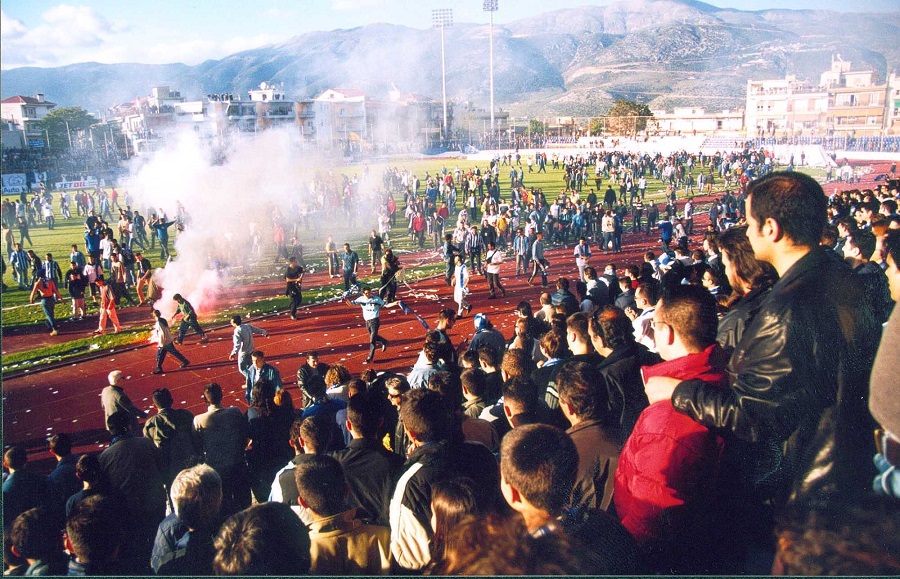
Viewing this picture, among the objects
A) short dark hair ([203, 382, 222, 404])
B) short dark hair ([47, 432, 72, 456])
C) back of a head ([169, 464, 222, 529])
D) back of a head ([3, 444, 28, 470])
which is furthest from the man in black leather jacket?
short dark hair ([47, 432, 72, 456])

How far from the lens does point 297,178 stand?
27.0 m

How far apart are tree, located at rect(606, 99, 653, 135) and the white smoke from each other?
1493 inches

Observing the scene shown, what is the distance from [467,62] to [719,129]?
86.4 metres

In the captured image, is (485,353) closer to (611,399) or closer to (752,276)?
(611,399)

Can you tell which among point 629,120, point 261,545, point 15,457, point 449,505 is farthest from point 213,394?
point 629,120

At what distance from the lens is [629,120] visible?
201ft

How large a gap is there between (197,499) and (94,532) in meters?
0.46

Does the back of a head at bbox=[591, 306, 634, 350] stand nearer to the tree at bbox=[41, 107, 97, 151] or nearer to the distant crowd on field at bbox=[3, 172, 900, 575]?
the distant crowd on field at bbox=[3, 172, 900, 575]

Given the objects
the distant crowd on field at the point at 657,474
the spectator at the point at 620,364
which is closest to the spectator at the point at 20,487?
the distant crowd on field at the point at 657,474

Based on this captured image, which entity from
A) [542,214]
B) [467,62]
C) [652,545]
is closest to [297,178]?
[542,214]

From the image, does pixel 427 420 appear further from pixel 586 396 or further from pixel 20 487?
pixel 20 487

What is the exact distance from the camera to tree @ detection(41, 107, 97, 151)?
97.7 ft

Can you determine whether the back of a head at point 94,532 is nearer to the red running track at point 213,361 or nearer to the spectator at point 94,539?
the spectator at point 94,539

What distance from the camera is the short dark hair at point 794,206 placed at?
2619 mm
